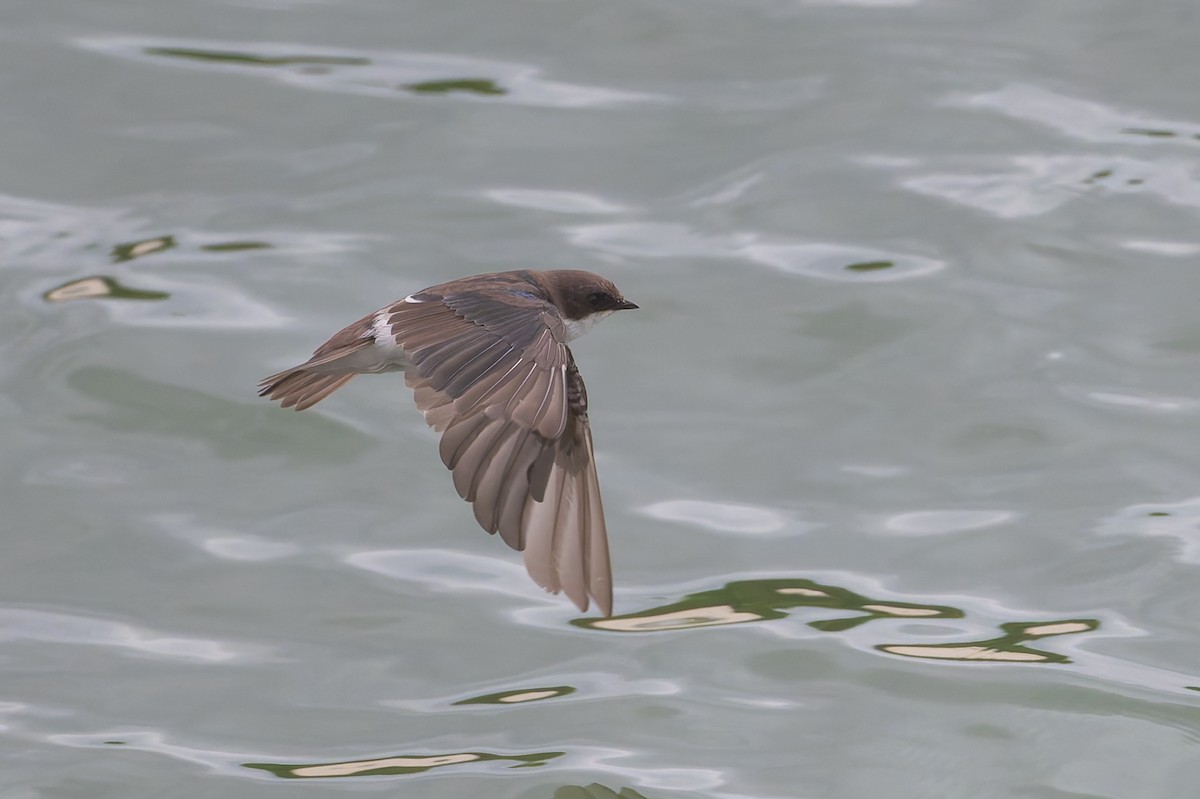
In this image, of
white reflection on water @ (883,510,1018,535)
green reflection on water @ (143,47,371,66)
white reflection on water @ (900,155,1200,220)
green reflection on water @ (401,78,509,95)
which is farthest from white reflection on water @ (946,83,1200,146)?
green reflection on water @ (143,47,371,66)

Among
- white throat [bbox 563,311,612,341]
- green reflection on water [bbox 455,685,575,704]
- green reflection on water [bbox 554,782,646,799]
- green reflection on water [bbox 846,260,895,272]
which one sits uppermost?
green reflection on water [bbox 846,260,895,272]

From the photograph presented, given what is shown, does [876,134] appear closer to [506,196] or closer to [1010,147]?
[1010,147]

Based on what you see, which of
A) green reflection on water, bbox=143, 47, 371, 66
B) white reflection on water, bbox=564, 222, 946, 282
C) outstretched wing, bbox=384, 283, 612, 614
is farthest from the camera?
green reflection on water, bbox=143, 47, 371, 66

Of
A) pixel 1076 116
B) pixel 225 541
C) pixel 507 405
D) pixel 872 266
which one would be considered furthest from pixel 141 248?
pixel 1076 116

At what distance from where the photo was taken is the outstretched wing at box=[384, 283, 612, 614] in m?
4.48

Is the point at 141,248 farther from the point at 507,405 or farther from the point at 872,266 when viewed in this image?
the point at 507,405

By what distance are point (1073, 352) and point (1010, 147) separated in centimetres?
179

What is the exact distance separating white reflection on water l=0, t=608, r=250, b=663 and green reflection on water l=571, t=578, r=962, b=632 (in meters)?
1.26

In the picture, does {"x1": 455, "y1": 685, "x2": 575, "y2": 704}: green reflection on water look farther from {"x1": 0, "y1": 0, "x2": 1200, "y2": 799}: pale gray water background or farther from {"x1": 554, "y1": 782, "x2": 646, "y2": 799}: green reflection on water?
{"x1": 554, "y1": 782, "x2": 646, "y2": 799}: green reflection on water

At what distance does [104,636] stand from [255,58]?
15.7 ft

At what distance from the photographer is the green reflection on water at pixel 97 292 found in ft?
27.0

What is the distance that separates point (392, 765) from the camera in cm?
543

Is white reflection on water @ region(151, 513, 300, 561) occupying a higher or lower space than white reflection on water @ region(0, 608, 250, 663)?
higher

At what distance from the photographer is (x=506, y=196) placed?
9.08 m
